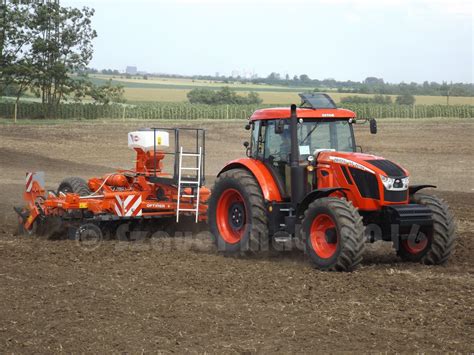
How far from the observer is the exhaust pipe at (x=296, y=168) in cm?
1077

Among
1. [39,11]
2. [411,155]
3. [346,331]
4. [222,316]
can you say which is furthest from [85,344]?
[39,11]

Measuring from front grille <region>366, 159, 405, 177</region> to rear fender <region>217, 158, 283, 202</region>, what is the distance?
143 centimetres

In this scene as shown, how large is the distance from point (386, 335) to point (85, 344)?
263 cm

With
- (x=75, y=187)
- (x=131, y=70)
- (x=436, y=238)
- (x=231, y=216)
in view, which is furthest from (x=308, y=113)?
(x=131, y=70)

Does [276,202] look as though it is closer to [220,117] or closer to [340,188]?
[340,188]

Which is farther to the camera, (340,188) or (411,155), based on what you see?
(411,155)

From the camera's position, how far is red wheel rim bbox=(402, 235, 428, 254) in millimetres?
10508

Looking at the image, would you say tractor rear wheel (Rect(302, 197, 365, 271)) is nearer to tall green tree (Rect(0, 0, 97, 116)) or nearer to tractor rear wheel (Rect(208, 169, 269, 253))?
tractor rear wheel (Rect(208, 169, 269, 253))

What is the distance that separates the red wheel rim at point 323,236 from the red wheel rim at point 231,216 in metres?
1.51

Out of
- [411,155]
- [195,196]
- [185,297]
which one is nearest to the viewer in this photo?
[185,297]

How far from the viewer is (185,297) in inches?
343

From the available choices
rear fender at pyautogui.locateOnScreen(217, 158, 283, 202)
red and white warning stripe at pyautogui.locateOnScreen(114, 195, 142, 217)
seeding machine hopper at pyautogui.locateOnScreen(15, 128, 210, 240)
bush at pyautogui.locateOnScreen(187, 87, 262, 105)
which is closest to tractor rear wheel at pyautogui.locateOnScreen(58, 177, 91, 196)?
seeding machine hopper at pyautogui.locateOnScreen(15, 128, 210, 240)

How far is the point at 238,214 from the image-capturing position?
1169 centimetres

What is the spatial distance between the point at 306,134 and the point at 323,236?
153 cm
